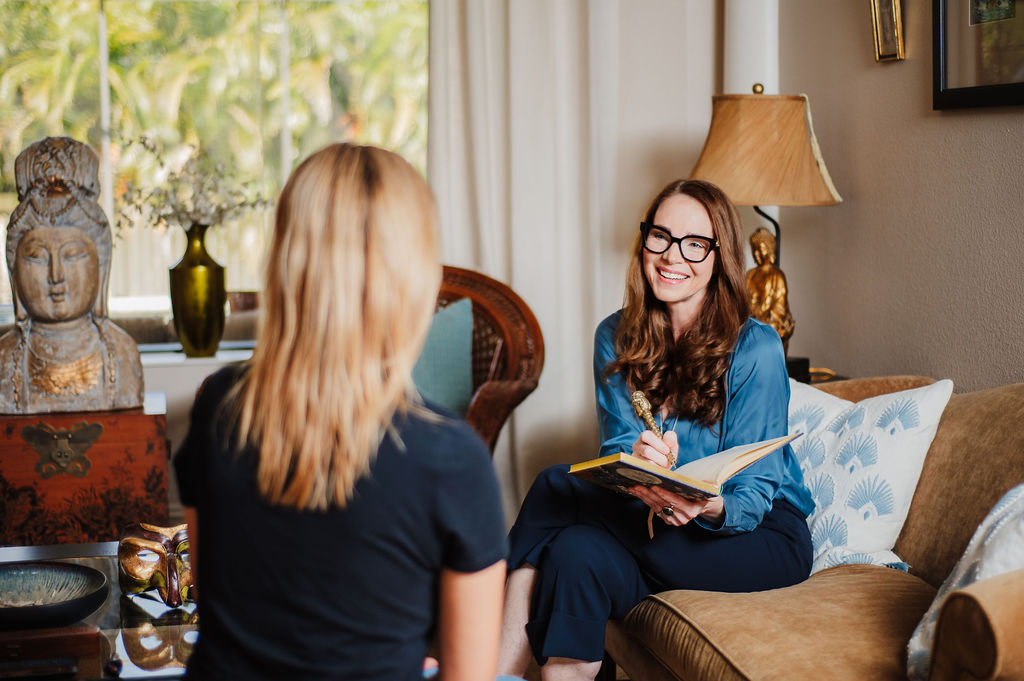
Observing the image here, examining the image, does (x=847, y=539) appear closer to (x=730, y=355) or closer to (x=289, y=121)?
(x=730, y=355)

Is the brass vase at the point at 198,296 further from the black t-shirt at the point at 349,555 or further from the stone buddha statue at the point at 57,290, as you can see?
the black t-shirt at the point at 349,555

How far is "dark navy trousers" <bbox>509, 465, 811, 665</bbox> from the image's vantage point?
71.5 inches

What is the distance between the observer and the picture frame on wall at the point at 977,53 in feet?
7.11

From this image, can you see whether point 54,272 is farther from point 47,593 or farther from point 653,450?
point 653,450

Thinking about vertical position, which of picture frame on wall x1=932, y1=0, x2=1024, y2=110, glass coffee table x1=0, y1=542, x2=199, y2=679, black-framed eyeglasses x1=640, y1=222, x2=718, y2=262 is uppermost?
picture frame on wall x1=932, y1=0, x2=1024, y2=110

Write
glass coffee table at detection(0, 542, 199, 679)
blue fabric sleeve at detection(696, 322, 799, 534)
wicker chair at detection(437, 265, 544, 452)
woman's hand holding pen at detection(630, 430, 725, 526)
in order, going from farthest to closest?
wicker chair at detection(437, 265, 544, 452), blue fabric sleeve at detection(696, 322, 799, 534), woman's hand holding pen at detection(630, 430, 725, 526), glass coffee table at detection(0, 542, 199, 679)

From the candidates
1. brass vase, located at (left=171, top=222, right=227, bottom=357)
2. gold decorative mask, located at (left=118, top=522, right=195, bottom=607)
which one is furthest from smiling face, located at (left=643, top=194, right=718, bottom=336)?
brass vase, located at (left=171, top=222, right=227, bottom=357)

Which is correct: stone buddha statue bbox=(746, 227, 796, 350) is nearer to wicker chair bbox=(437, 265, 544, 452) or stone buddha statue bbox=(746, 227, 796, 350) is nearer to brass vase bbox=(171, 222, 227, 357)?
wicker chair bbox=(437, 265, 544, 452)

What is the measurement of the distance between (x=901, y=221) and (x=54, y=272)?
2208 millimetres

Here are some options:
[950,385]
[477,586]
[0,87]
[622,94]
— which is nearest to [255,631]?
[477,586]

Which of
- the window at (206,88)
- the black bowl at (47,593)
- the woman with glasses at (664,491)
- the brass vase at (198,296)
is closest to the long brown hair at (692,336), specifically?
the woman with glasses at (664,491)

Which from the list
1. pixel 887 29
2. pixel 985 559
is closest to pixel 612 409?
pixel 985 559

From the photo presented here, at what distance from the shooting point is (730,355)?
207 centimetres

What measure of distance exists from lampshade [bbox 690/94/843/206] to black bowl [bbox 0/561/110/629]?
179 centimetres
